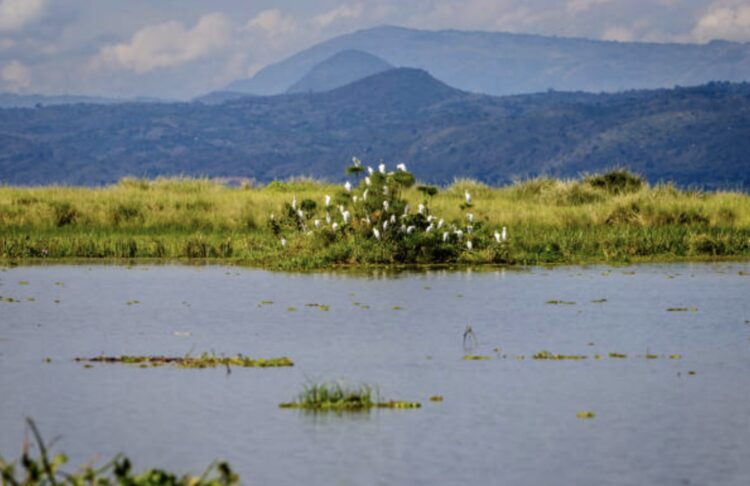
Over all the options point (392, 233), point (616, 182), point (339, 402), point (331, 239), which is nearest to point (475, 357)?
point (339, 402)

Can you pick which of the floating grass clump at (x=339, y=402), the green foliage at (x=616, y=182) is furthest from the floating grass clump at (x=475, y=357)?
the green foliage at (x=616, y=182)

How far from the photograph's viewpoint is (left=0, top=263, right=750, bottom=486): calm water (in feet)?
35.4

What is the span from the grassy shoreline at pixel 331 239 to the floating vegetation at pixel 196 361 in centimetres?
1281

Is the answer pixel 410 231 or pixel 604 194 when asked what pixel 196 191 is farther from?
pixel 410 231

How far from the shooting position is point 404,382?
563 inches

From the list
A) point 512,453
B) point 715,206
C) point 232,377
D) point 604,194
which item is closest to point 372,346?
point 232,377

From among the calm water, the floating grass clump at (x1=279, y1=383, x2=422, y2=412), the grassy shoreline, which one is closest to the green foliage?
the grassy shoreline

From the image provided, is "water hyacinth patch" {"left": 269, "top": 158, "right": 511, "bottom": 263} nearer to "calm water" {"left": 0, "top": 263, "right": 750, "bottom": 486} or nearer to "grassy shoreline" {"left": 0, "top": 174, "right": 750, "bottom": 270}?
"grassy shoreline" {"left": 0, "top": 174, "right": 750, "bottom": 270}

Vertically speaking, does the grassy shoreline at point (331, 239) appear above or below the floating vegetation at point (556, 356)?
above

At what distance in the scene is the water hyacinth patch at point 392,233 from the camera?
94.8 ft

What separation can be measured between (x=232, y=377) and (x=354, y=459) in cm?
410

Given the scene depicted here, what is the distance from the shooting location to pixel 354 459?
35.3 feet

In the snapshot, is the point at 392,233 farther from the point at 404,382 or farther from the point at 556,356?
the point at 404,382

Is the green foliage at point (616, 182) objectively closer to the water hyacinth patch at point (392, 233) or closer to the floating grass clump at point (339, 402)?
the water hyacinth patch at point (392, 233)
